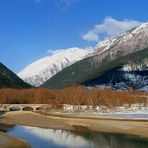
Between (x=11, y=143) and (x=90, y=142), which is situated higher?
(x=11, y=143)

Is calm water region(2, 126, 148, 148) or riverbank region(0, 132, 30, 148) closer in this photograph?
riverbank region(0, 132, 30, 148)

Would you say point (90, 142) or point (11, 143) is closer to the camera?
point (11, 143)

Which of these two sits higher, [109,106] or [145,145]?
[109,106]

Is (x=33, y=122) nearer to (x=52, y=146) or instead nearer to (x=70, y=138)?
(x=70, y=138)

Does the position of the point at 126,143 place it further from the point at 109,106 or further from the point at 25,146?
the point at 109,106

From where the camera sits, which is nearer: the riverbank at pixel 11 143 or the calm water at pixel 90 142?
the riverbank at pixel 11 143

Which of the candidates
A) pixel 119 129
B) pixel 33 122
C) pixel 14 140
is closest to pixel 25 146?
pixel 14 140

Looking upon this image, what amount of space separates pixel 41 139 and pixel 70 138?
239 inches

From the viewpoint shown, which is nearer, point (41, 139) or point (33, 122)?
point (41, 139)

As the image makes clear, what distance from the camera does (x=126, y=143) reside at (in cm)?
6994

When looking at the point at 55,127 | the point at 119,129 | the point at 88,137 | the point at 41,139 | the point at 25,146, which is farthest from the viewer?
the point at 55,127

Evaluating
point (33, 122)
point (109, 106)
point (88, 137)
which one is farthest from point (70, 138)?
point (109, 106)

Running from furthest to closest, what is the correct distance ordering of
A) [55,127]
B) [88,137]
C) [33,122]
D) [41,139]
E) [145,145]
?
[33,122]
[55,127]
[88,137]
[41,139]
[145,145]

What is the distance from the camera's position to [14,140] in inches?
2475
